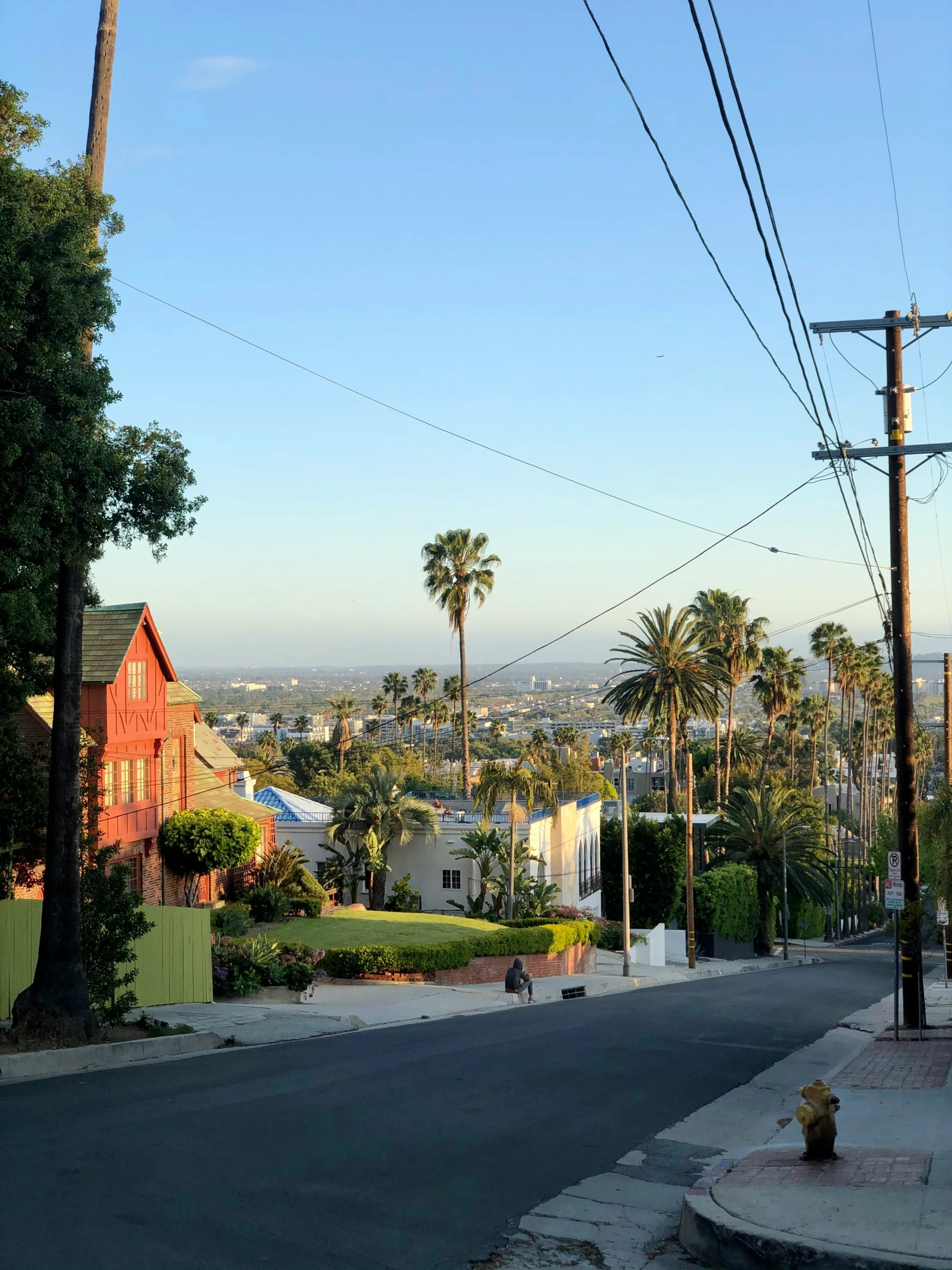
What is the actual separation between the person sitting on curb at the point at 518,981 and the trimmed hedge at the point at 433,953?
372 centimetres

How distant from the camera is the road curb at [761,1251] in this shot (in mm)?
7062

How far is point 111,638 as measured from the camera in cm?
3042

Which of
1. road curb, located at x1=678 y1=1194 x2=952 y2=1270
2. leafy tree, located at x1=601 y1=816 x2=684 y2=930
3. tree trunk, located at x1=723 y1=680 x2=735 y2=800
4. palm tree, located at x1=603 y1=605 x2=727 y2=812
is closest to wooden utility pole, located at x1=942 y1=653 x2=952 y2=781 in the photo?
palm tree, located at x1=603 y1=605 x2=727 y2=812

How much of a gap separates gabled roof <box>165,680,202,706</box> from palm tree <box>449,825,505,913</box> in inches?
506

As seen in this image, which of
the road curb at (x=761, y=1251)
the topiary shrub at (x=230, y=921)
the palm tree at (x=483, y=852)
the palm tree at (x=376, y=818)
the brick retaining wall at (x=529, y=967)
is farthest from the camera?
the palm tree at (x=483, y=852)

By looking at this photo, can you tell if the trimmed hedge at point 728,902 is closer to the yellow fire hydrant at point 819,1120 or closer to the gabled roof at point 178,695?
the gabled roof at point 178,695

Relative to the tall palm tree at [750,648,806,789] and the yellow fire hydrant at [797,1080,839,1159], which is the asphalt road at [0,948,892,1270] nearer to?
the yellow fire hydrant at [797,1080,839,1159]

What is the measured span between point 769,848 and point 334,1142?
56526mm

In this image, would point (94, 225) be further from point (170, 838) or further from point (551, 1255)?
point (170, 838)

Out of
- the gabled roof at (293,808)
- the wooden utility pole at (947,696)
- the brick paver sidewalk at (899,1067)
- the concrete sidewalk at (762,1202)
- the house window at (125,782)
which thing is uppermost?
the wooden utility pole at (947,696)

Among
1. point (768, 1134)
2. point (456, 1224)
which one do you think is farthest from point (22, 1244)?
point (768, 1134)

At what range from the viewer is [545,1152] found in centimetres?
1052

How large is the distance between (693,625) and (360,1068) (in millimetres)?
35702

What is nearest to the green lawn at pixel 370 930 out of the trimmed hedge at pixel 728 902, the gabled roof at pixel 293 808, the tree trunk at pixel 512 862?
the tree trunk at pixel 512 862
